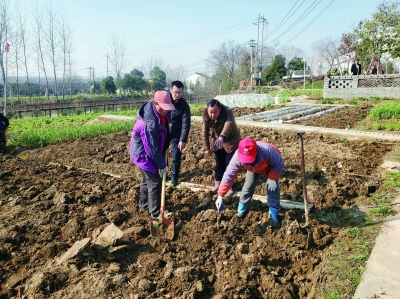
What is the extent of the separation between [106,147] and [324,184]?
5.65 m

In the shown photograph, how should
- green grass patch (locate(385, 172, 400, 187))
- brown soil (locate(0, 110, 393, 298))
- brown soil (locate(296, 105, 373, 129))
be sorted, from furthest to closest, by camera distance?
brown soil (locate(296, 105, 373, 129)), green grass patch (locate(385, 172, 400, 187)), brown soil (locate(0, 110, 393, 298))

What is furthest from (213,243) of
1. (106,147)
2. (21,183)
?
(106,147)

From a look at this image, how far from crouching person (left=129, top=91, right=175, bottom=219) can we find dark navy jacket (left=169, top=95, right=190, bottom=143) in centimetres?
114

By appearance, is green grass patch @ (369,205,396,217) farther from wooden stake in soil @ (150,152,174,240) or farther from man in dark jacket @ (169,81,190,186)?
man in dark jacket @ (169,81,190,186)

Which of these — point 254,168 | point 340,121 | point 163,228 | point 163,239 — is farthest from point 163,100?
point 340,121

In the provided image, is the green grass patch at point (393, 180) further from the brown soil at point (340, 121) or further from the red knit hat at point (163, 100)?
the brown soil at point (340, 121)

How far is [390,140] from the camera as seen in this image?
27.7 feet

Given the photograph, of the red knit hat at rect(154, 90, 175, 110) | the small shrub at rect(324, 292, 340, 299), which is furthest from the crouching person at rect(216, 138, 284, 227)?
the small shrub at rect(324, 292, 340, 299)

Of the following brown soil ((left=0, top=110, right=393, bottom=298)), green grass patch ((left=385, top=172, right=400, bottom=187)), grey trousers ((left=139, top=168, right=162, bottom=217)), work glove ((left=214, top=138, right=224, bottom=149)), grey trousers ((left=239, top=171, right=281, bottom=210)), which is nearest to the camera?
Answer: brown soil ((left=0, top=110, right=393, bottom=298))

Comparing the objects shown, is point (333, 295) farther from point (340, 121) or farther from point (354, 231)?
point (340, 121)

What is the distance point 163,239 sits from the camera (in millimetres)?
3586

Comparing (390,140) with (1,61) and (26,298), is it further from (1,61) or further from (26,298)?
(1,61)

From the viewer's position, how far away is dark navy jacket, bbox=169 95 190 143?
17.5 ft

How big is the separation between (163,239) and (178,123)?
2391 millimetres
